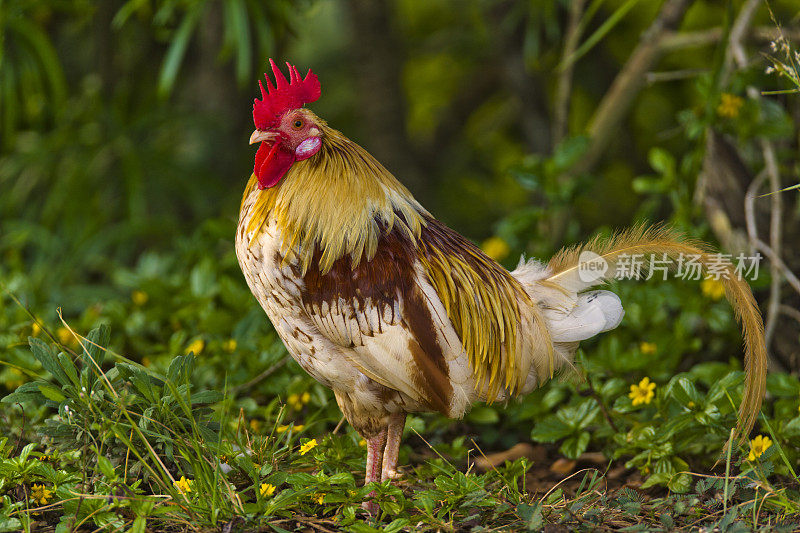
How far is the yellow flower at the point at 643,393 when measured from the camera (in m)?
2.56

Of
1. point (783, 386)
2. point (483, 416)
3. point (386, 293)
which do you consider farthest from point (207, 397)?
point (783, 386)

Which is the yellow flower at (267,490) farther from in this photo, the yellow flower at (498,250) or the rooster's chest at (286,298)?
the yellow flower at (498,250)

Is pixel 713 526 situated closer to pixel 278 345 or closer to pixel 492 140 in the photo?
pixel 278 345

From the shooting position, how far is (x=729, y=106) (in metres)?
3.17

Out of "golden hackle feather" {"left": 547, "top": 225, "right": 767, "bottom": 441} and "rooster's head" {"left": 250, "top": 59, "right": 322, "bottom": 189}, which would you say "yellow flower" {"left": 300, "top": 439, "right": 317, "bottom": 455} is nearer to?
"rooster's head" {"left": 250, "top": 59, "right": 322, "bottom": 189}

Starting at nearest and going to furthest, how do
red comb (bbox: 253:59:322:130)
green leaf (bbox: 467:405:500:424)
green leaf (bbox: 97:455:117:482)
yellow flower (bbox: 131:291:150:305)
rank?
1. green leaf (bbox: 97:455:117:482)
2. red comb (bbox: 253:59:322:130)
3. green leaf (bbox: 467:405:500:424)
4. yellow flower (bbox: 131:291:150:305)

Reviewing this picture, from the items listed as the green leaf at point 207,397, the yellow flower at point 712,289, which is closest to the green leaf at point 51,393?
the green leaf at point 207,397

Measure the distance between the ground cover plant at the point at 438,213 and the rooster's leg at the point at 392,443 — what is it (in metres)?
0.07

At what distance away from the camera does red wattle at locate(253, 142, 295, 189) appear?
221 cm

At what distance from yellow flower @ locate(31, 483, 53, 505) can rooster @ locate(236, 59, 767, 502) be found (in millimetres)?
803

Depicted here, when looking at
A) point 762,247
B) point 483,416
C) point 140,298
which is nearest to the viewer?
point 483,416

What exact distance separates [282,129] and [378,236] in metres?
0.43

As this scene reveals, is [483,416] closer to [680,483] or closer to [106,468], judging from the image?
[680,483]

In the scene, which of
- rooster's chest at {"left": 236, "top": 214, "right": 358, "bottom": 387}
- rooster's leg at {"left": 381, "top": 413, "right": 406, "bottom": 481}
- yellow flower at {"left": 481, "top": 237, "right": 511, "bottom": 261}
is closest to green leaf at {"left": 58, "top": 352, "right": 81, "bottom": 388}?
rooster's chest at {"left": 236, "top": 214, "right": 358, "bottom": 387}
